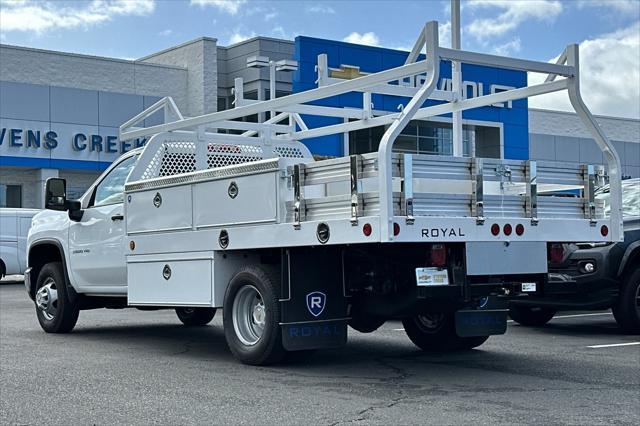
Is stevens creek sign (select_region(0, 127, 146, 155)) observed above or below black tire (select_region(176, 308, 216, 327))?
above

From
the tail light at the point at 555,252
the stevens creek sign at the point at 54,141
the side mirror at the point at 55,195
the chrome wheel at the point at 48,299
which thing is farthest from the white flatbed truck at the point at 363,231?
the stevens creek sign at the point at 54,141

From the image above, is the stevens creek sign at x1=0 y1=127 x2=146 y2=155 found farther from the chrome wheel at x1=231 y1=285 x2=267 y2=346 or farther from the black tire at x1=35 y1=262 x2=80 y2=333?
the chrome wheel at x1=231 y1=285 x2=267 y2=346

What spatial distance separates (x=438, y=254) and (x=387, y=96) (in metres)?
24.9

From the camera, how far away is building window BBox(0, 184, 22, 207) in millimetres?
34938

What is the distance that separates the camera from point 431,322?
10172mm

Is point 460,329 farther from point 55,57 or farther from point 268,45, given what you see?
point 268,45

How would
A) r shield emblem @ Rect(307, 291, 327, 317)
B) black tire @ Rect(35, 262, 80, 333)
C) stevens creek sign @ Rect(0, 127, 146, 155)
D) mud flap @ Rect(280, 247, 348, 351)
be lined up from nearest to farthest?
mud flap @ Rect(280, 247, 348, 351), r shield emblem @ Rect(307, 291, 327, 317), black tire @ Rect(35, 262, 80, 333), stevens creek sign @ Rect(0, 127, 146, 155)

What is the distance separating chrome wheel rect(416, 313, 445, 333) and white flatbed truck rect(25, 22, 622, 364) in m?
0.01

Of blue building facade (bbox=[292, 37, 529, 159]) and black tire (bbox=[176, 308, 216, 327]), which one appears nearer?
black tire (bbox=[176, 308, 216, 327])

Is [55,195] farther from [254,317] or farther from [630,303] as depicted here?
[630,303]

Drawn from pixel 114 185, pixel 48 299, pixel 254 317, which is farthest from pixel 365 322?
pixel 48 299

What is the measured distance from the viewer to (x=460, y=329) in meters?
9.02

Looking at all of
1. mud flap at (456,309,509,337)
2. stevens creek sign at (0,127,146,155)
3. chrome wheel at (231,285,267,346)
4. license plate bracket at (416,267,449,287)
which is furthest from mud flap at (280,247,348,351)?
stevens creek sign at (0,127,146,155)

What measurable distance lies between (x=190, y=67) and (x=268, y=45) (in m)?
3.12
